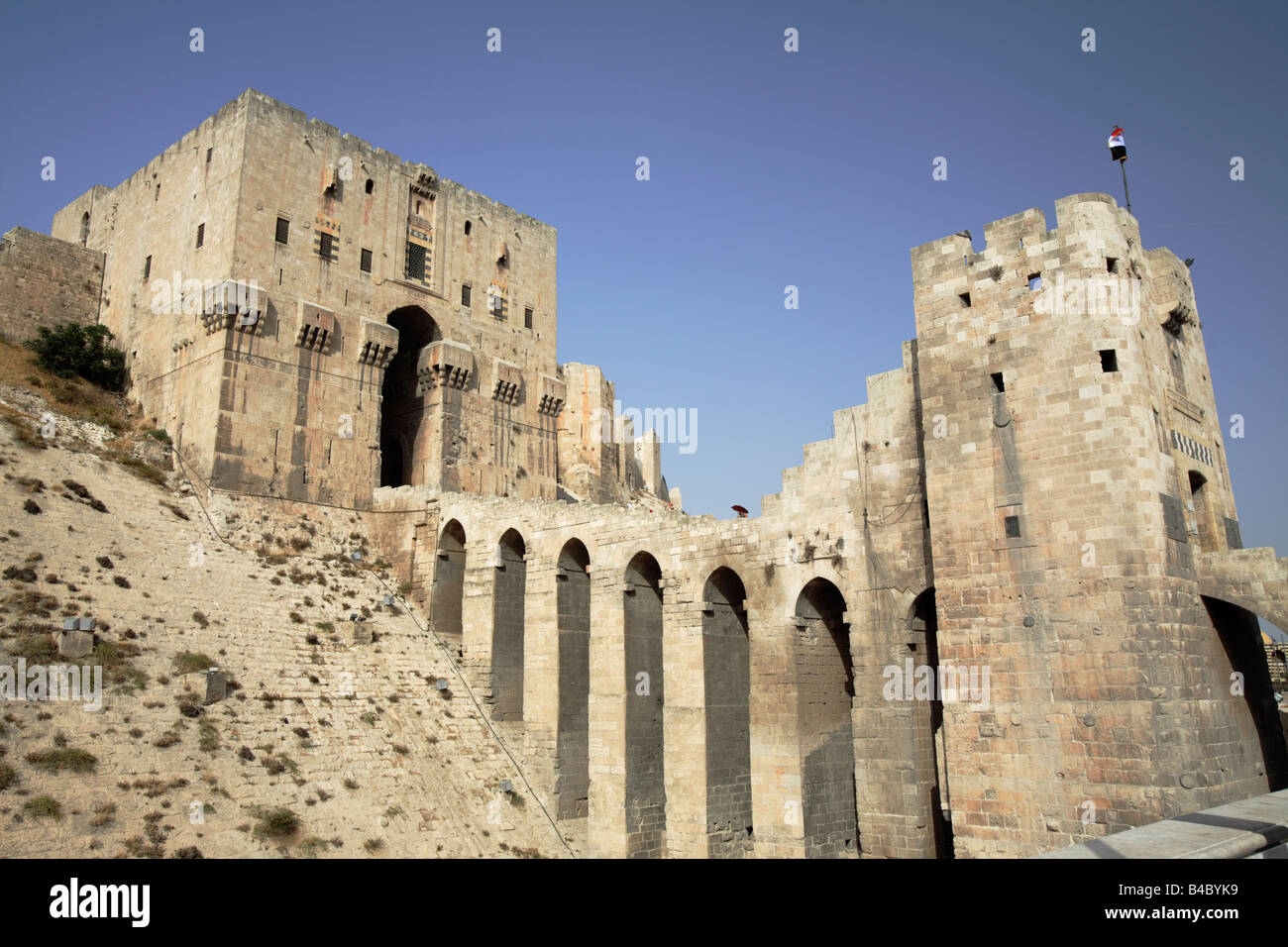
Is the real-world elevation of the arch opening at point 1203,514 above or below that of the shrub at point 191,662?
above

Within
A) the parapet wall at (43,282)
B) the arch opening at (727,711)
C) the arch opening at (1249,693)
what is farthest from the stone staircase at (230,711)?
the arch opening at (1249,693)

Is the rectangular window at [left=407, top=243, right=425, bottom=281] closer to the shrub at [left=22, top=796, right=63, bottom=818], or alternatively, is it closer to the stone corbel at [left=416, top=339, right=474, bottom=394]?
the stone corbel at [left=416, top=339, right=474, bottom=394]

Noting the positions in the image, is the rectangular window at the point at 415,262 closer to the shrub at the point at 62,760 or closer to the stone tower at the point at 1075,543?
the shrub at the point at 62,760

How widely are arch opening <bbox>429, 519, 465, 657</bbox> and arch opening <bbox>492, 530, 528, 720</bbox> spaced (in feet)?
5.25

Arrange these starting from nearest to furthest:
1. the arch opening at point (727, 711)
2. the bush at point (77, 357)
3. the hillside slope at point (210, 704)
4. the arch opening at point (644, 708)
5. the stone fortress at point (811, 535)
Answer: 1. the stone fortress at point (811, 535)
2. the hillside slope at point (210, 704)
3. the arch opening at point (727, 711)
4. the arch opening at point (644, 708)
5. the bush at point (77, 357)

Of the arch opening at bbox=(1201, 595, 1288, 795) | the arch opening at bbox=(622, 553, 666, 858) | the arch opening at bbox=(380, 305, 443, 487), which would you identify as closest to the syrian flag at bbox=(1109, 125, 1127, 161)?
the arch opening at bbox=(1201, 595, 1288, 795)

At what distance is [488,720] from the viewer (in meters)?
23.0

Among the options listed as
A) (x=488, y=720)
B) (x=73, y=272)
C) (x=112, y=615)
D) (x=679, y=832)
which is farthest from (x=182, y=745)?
(x=73, y=272)

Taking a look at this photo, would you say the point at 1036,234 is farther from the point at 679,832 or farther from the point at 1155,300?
the point at 679,832

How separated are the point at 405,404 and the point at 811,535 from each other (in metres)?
20.3

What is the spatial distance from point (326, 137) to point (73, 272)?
39.9 feet

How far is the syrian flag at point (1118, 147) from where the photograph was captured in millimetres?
16031

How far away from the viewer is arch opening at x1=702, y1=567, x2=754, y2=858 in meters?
19.1

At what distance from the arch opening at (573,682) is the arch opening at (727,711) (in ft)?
13.2
